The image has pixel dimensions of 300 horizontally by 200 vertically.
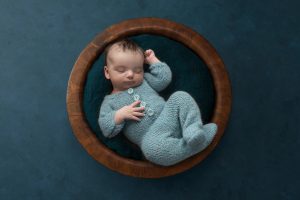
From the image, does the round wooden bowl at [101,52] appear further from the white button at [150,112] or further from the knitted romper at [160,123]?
the white button at [150,112]

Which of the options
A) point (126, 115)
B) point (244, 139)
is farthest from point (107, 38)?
point (244, 139)

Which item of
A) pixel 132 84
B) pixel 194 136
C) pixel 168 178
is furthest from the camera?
pixel 168 178

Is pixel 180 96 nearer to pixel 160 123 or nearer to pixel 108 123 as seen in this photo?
pixel 160 123

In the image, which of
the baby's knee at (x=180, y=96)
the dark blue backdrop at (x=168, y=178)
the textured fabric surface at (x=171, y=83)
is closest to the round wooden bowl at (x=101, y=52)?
the textured fabric surface at (x=171, y=83)

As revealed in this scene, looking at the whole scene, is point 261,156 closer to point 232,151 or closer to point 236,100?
point 232,151

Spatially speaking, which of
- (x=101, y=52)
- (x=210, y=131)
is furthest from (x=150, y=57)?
(x=210, y=131)

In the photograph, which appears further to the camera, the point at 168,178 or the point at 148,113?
the point at 168,178

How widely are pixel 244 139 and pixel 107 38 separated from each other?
60cm

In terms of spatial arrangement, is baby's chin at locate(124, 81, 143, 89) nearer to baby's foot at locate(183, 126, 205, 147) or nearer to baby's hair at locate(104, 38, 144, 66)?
baby's hair at locate(104, 38, 144, 66)

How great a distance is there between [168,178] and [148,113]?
352 millimetres

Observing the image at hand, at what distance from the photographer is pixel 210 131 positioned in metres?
1.13

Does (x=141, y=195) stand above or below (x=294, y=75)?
below

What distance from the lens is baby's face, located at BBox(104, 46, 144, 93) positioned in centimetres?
112

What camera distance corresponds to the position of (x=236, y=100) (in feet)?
4.66
